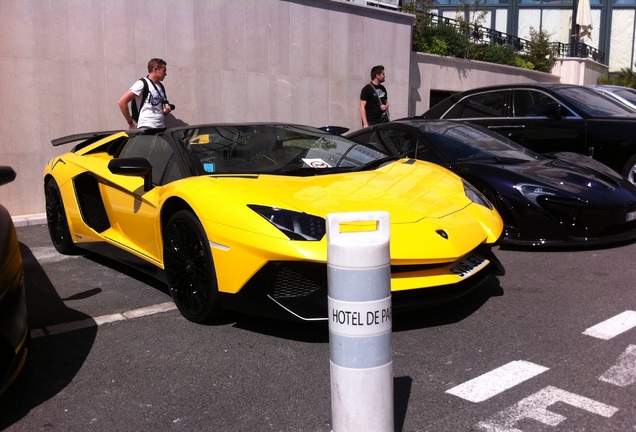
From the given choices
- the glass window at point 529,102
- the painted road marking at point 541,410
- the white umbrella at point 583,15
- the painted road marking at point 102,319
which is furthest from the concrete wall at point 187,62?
the white umbrella at point 583,15

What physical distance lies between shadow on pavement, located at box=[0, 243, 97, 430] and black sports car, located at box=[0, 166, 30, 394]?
197 millimetres

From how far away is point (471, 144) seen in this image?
22.0 ft

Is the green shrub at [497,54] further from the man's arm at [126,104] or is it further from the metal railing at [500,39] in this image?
the man's arm at [126,104]

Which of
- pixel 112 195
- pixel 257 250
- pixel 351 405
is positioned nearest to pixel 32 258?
pixel 112 195

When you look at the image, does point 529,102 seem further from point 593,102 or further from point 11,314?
point 11,314

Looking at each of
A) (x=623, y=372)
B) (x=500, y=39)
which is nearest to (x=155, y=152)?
(x=623, y=372)

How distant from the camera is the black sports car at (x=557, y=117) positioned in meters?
7.70

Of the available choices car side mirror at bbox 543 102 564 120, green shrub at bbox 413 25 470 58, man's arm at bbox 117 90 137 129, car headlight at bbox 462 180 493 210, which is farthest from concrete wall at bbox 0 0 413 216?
car headlight at bbox 462 180 493 210

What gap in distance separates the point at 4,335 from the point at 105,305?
5.83 feet

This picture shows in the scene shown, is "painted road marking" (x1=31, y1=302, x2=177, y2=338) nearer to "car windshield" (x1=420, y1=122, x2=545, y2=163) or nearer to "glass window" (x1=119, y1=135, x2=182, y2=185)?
"glass window" (x1=119, y1=135, x2=182, y2=185)

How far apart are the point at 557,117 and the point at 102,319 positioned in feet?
18.9

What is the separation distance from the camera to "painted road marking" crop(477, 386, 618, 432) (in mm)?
2854

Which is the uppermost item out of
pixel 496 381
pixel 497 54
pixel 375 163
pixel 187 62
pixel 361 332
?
pixel 497 54

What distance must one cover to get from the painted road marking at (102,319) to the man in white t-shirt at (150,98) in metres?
4.36
